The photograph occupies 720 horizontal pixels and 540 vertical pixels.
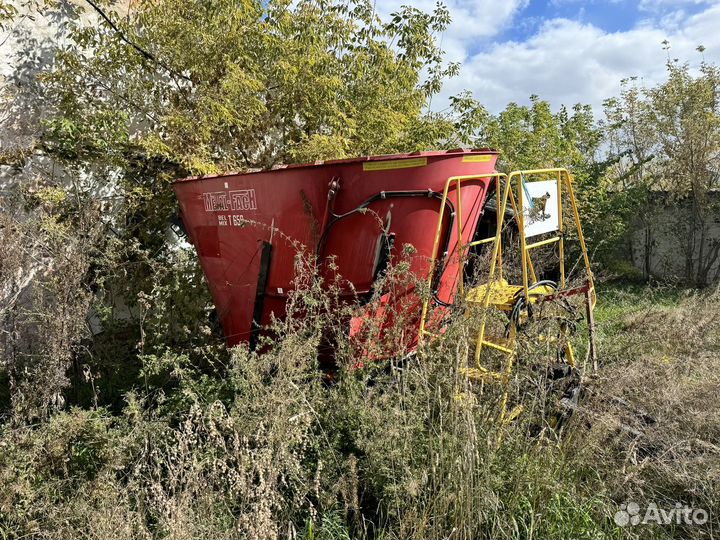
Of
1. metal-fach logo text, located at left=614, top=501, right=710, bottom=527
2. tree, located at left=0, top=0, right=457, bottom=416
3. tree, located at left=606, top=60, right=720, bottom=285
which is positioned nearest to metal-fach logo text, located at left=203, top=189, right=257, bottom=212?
tree, located at left=0, top=0, right=457, bottom=416

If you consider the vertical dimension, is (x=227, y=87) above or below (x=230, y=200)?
above

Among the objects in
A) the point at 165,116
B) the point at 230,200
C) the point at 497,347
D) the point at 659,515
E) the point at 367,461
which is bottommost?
the point at 659,515

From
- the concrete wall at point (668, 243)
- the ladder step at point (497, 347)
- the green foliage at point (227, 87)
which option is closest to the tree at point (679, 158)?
the concrete wall at point (668, 243)

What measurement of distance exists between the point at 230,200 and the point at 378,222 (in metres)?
1.44

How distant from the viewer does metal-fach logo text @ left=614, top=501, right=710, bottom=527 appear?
304cm

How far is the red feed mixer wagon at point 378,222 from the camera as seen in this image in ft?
13.3

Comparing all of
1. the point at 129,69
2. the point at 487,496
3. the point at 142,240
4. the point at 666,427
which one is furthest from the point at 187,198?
the point at 666,427

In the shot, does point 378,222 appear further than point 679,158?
No

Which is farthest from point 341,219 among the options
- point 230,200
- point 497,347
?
point 497,347

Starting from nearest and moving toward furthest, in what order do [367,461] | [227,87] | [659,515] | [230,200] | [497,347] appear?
[659,515] < [367,461] < [497,347] < [230,200] < [227,87]

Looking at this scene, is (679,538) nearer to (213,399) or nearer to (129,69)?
(213,399)

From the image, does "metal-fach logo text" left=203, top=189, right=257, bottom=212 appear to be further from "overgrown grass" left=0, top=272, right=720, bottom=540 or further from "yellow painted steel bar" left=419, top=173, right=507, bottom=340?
"yellow painted steel bar" left=419, top=173, right=507, bottom=340

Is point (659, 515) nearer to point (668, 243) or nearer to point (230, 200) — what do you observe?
point (230, 200)

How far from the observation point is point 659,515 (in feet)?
10.1
